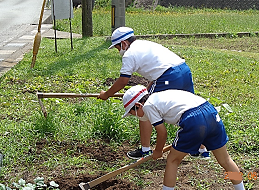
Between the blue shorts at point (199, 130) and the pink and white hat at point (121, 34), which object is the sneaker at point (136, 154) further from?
the pink and white hat at point (121, 34)

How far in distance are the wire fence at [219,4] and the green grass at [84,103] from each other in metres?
10.1

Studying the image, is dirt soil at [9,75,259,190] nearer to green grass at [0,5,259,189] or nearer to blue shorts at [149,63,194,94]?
green grass at [0,5,259,189]

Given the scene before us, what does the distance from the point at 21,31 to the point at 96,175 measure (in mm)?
10342

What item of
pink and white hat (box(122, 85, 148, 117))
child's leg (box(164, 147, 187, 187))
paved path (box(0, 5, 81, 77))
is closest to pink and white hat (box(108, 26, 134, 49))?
pink and white hat (box(122, 85, 148, 117))

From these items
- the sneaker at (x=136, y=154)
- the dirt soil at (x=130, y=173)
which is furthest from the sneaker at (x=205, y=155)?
the sneaker at (x=136, y=154)

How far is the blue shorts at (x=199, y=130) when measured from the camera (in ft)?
11.2

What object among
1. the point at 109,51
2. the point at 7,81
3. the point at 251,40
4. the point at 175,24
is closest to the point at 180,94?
the point at 7,81

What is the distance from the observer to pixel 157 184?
4152 millimetres

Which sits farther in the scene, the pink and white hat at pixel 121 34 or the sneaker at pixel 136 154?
the sneaker at pixel 136 154

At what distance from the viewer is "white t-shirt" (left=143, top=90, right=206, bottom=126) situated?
11.4ft

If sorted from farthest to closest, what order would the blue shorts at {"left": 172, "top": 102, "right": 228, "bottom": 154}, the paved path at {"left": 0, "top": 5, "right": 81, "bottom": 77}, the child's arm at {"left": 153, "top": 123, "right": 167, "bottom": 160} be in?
the paved path at {"left": 0, "top": 5, "right": 81, "bottom": 77} < the child's arm at {"left": 153, "top": 123, "right": 167, "bottom": 160} < the blue shorts at {"left": 172, "top": 102, "right": 228, "bottom": 154}

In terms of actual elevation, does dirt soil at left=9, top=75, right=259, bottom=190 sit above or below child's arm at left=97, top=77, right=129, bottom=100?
below

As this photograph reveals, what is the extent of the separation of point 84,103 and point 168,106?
279 centimetres

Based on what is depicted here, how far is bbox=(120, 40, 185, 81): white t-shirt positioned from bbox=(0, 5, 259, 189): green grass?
3.17 ft
